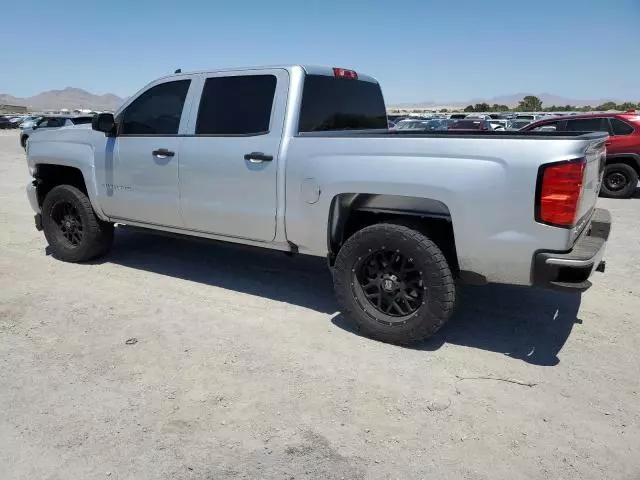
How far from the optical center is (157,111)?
16.8ft

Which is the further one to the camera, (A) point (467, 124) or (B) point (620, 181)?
(A) point (467, 124)

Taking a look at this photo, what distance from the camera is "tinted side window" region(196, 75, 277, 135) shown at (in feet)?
14.5

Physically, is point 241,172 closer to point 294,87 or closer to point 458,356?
point 294,87

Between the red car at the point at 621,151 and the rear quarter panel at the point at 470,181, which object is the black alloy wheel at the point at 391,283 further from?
the red car at the point at 621,151

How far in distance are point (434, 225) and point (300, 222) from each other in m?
1.03

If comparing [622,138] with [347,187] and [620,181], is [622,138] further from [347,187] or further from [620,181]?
[347,187]

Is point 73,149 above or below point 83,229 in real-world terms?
→ above

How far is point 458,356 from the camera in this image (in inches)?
148

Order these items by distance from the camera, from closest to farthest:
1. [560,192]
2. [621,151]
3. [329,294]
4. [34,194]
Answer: [560,192] < [329,294] < [34,194] < [621,151]

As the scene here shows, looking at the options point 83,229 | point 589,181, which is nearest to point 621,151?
point 589,181

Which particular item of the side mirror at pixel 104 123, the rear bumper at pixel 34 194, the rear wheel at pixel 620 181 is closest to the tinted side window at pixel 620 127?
the rear wheel at pixel 620 181

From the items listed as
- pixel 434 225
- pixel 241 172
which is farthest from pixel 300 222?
pixel 434 225

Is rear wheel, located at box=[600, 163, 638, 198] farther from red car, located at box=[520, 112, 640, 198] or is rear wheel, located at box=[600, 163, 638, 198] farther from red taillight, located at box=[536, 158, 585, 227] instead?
red taillight, located at box=[536, 158, 585, 227]

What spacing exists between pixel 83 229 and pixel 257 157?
254 cm
